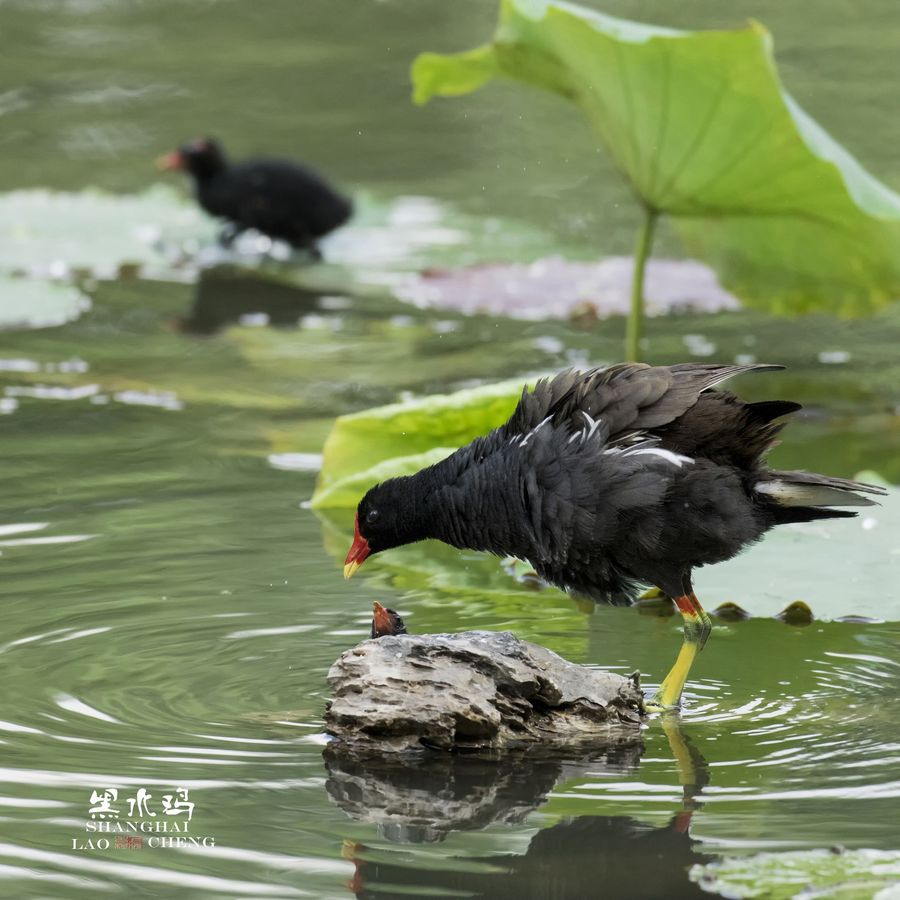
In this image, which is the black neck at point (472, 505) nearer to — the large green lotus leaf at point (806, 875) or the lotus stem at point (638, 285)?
the large green lotus leaf at point (806, 875)

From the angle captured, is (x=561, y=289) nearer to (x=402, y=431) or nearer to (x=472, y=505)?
(x=402, y=431)

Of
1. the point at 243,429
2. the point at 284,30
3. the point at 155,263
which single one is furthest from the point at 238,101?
the point at 243,429

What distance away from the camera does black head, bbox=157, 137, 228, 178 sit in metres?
9.64

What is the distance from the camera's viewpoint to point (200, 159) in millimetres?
9664

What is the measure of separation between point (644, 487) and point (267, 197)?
229 inches

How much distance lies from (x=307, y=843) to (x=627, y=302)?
5.05 metres

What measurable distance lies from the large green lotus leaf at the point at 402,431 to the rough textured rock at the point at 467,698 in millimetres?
1461

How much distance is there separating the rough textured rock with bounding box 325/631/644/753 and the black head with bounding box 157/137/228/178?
6.28 meters

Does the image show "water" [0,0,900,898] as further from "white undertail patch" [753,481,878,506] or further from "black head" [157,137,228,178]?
"black head" [157,137,228,178]

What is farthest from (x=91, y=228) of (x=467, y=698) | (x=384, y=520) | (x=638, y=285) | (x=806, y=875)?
(x=806, y=875)

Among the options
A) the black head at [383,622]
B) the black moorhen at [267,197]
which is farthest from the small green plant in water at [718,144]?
the black moorhen at [267,197]

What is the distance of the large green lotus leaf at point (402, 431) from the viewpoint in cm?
527

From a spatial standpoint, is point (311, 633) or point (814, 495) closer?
point (814, 495)

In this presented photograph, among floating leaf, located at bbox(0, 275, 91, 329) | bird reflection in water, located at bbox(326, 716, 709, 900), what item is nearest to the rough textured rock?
bird reflection in water, located at bbox(326, 716, 709, 900)
